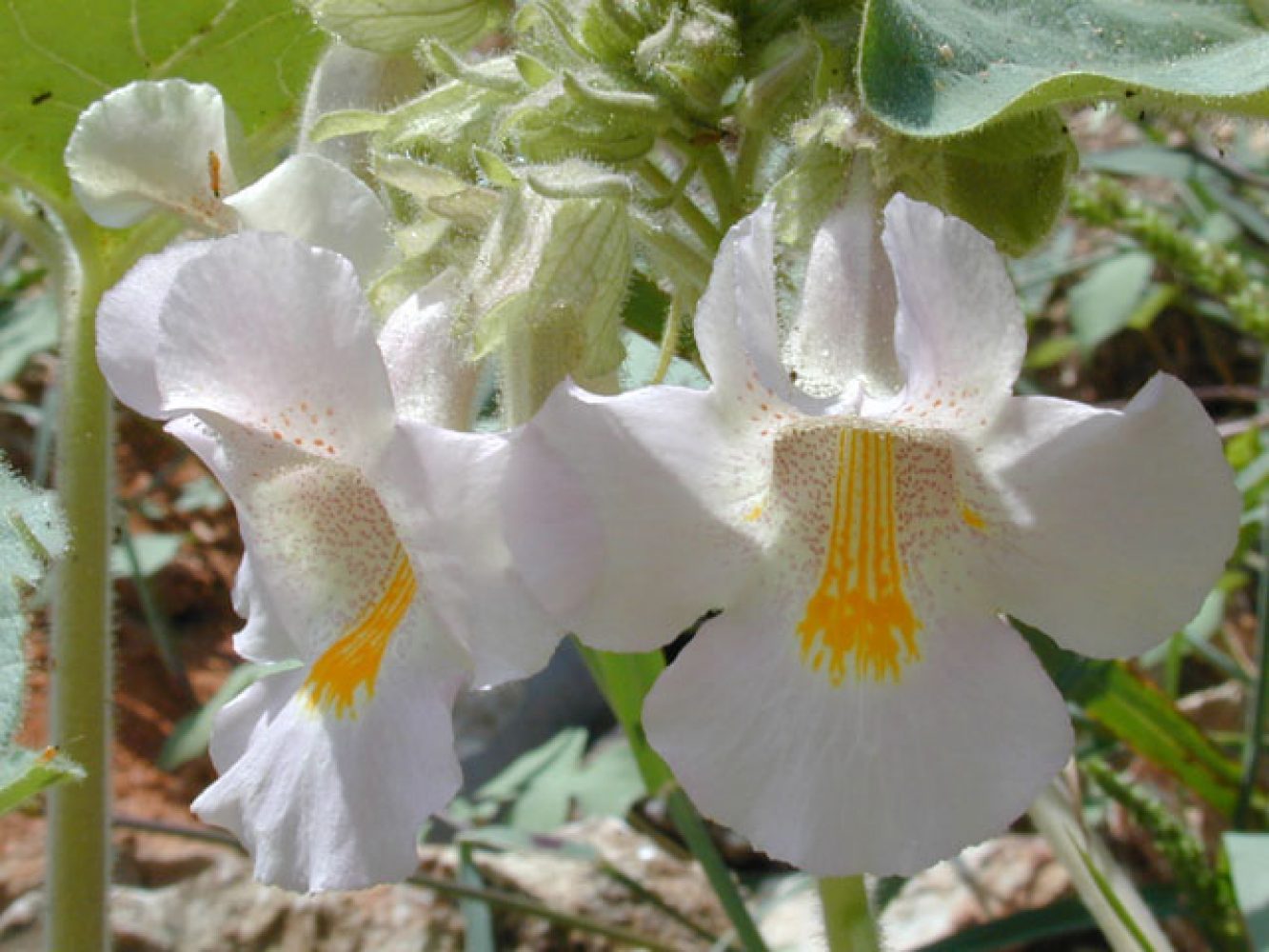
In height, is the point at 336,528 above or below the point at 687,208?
below

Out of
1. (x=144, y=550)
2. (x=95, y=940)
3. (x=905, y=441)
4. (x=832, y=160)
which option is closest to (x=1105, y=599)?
(x=905, y=441)

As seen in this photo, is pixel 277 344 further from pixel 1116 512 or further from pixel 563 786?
pixel 563 786

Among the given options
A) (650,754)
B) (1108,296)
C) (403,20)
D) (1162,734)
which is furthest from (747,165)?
(1108,296)

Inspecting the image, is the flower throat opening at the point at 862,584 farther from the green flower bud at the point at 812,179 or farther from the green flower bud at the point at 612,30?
the green flower bud at the point at 612,30

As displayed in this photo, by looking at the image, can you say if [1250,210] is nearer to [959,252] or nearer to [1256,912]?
[1256,912]

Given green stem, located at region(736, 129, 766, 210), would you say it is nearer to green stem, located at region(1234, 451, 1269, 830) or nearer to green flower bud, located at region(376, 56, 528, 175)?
green flower bud, located at region(376, 56, 528, 175)

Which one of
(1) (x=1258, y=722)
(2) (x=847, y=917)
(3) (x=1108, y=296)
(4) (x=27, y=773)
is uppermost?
(4) (x=27, y=773)

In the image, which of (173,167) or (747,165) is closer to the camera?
(747,165)

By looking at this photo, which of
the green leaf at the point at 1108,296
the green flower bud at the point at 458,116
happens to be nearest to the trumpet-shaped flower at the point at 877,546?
the green flower bud at the point at 458,116
